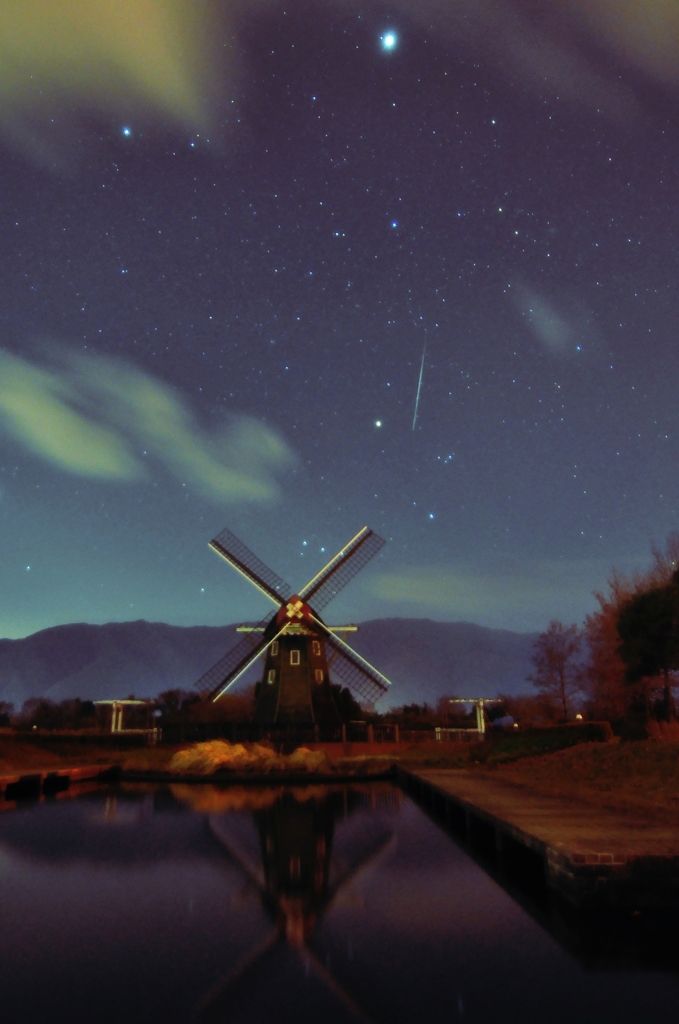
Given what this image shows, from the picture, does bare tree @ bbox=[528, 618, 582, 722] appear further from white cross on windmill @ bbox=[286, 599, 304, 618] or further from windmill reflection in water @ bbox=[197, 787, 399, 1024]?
windmill reflection in water @ bbox=[197, 787, 399, 1024]

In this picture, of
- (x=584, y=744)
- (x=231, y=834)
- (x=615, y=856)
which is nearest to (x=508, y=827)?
(x=615, y=856)

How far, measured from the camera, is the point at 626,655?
1139 inches

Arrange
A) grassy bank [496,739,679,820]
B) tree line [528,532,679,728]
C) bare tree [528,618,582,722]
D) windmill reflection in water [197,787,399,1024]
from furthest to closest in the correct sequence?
bare tree [528,618,582,722] → tree line [528,532,679,728] → grassy bank [496,739,679,820] → windmill reflection in water [197,787,399,1024]

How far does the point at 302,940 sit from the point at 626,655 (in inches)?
904

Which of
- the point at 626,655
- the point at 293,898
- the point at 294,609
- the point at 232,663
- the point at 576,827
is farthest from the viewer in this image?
the point at 232,663

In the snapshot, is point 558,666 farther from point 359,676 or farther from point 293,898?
point 293,898

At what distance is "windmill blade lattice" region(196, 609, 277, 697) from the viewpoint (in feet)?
134

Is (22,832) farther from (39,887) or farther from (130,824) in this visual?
(39,887)

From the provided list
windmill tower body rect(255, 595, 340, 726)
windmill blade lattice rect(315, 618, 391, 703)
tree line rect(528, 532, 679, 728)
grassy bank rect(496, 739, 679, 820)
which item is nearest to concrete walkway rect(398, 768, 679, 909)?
grassy bank rect(496, 739, 679, 820)

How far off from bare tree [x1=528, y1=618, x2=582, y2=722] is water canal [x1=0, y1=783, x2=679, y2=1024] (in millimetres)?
39231

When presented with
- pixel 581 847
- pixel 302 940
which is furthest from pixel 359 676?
pixel 302 940

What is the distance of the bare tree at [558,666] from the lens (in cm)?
5266

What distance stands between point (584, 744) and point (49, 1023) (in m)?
24.9

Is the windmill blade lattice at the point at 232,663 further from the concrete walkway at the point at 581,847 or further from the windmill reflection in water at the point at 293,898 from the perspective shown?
the concrete walkway at the point at 581,847
